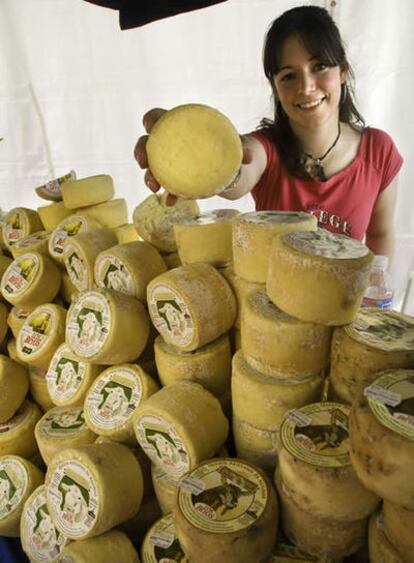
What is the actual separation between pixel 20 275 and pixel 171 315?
50 centimetres

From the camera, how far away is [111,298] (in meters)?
0.91

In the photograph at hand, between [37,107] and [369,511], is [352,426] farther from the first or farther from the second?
[37,107]

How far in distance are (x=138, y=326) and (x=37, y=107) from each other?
1696 millimetres

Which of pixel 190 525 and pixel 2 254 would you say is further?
pixel 2 254

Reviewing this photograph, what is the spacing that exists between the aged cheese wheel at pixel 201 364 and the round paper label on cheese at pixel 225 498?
178 mm

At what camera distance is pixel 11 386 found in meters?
1.10

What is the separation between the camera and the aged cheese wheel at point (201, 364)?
0.87 metres

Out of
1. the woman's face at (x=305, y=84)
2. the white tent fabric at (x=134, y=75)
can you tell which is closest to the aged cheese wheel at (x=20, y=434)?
the woman's face at (x=305, y=84)

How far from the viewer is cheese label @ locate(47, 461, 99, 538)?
78 centimetres

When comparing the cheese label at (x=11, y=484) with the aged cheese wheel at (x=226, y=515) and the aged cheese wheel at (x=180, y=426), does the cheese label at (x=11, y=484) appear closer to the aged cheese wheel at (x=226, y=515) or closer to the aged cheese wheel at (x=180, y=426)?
the aged cheese wheel at (x=180, y=426)

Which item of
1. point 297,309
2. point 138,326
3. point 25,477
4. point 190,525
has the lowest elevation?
point 25,477

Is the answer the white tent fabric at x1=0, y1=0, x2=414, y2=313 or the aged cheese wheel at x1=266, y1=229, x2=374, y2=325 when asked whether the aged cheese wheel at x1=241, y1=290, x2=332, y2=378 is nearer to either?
the aged cheese wheel at x1=266, y1=229, x2=374, y2=325

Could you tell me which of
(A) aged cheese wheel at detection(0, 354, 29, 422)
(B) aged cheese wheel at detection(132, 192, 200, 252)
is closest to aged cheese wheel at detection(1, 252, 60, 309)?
(A) aged cheese wheel at detection(0, 354, 29, 422)

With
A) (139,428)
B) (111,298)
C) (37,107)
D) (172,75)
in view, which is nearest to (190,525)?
(139,428)
